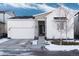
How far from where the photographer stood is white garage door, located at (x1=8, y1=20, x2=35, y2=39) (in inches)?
210

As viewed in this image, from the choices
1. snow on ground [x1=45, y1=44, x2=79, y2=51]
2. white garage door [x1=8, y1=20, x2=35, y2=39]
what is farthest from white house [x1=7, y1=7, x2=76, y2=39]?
snow on ground [x1=45, y1=44, x2=79, y2=51]

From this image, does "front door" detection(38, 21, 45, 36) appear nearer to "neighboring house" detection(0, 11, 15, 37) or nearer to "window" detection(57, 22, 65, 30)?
"window" detection(57, 22, 65, 30)

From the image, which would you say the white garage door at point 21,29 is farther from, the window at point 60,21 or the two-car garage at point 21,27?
the window at point 60,21

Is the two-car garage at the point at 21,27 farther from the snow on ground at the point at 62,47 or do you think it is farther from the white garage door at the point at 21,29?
the snow on ground at the point at 62,47

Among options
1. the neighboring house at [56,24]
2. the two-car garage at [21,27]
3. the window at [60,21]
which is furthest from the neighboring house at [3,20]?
the window at [60,21]

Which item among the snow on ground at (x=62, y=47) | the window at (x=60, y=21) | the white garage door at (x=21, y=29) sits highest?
the window at (x=60, y=21)

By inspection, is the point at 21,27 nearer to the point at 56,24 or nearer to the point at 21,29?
the point at 21,29

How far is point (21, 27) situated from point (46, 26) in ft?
1.43

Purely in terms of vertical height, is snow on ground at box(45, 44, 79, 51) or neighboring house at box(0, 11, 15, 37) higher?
neighboring house at box(0, 11, 15, 37)

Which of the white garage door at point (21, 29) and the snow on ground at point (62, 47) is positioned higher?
the white garage door at point (21, 29)

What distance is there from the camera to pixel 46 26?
5324 millimetres

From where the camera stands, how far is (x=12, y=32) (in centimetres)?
538

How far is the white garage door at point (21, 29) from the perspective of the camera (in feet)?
17.5

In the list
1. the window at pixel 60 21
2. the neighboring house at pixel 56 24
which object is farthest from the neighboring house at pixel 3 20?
the window at pixel 60 21
